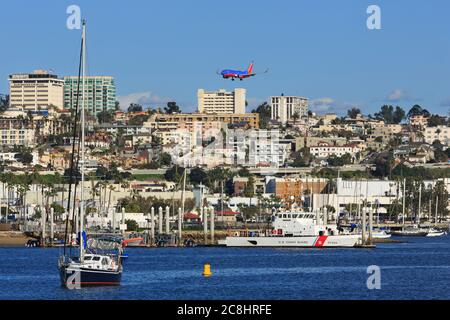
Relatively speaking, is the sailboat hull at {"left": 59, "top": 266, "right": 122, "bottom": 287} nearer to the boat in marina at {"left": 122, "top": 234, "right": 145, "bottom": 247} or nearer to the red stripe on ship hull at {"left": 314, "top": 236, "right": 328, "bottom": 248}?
the red stripe on ship hull at {"left": 314, "top": 236, "right": 328, "bottom": 248}

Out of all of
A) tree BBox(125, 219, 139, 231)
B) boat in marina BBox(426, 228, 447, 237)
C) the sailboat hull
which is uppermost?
the sailboat hull

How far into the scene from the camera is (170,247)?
343ft

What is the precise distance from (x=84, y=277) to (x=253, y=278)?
42.4ft

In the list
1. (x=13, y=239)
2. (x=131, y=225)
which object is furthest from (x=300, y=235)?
(x=131, y=225)

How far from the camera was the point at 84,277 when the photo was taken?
4150cm

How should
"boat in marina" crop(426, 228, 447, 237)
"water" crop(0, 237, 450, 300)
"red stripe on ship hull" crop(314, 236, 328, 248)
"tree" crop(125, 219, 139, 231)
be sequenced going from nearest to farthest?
1. "water" crop(0, 237, 450, 300)
2. "red stripe on ship hull" crop(314, 236, 328, 248)
3. "tree" crop(125, 219, 139, 231)
4. "boat in marina" crop(426, 228, 447, 237)

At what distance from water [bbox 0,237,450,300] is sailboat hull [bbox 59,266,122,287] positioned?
0.29 metres

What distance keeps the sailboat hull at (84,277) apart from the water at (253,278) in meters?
0.29

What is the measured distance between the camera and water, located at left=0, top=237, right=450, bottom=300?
41.9m

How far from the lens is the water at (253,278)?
137ft

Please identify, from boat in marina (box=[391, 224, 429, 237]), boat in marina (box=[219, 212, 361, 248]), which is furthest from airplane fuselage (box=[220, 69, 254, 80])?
boat in marina (box=[391, 224, 429, 237])

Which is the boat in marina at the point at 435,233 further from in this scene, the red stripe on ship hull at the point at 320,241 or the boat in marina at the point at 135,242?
the red stripe on ship hull at the point at 320,241

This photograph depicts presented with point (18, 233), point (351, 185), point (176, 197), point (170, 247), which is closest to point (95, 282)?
point (170, 247)

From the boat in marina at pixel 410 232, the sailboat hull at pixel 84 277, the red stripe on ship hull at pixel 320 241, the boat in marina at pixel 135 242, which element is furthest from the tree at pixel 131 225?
the sailboat hull at pixel 84 277
